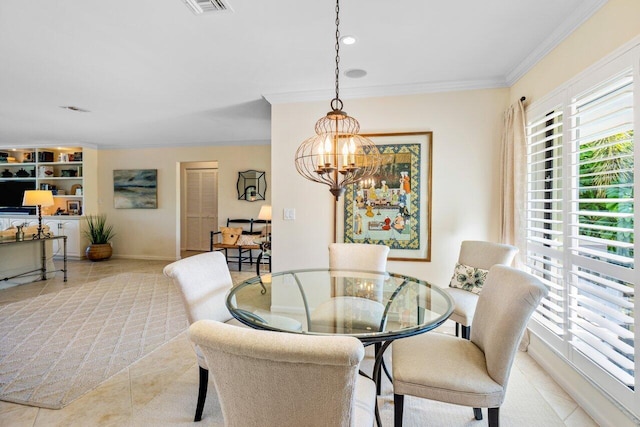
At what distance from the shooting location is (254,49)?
2.56 m

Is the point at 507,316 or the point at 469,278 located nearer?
the point at 507,316

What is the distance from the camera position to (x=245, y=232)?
657cm

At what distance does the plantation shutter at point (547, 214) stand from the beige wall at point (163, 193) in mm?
4724

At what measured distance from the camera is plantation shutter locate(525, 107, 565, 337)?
→ 235 cm

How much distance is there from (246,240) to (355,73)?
411 cm

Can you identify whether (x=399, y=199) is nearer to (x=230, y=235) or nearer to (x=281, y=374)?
(x=281, y=374)

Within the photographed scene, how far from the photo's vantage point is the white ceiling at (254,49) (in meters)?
2.04

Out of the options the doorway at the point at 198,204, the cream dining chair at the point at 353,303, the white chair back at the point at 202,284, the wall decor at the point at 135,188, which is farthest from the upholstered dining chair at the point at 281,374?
the doorway at the point at 198,204

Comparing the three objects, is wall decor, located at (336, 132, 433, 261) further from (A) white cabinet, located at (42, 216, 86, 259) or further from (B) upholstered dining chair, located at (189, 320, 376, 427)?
(A) white cabinet, located at (42, 216, 86, 259)

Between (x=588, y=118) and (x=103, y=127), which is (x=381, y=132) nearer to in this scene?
(x=588, y=118)

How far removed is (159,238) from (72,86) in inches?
163

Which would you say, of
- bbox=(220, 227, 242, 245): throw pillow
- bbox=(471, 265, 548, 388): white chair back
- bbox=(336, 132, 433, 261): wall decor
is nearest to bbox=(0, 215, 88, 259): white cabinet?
bbox=(220, 227, 242, 245): throw pillow

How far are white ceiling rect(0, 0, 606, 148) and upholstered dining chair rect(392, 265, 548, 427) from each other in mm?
1658

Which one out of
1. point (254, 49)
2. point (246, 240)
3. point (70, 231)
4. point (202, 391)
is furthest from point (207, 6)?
point (70, 231)
